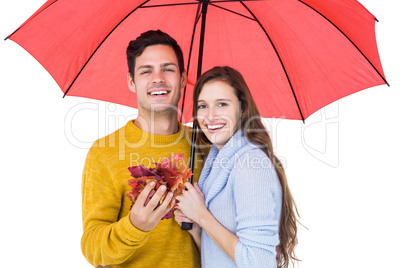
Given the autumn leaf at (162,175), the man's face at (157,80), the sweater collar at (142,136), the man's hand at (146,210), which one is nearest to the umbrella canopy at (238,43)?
the man's face at (157,80)

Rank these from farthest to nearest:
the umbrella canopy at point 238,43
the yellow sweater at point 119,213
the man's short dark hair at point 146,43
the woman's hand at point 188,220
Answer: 1. the man's short dark hair at point 146,43
2. the umbrella canopy at point 238,43
3. the woman's hand at point 188,220
4. the yellow sweater at point 119,213

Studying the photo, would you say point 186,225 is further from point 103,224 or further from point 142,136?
point 142,136

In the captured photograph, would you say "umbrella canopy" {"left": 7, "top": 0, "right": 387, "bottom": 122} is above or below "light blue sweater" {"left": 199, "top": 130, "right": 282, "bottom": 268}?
above

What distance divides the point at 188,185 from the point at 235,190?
30 cm

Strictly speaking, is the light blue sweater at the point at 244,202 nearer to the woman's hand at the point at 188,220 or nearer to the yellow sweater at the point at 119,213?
the woman's hand at the point at 188,220

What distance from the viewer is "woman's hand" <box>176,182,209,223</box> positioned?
222cm

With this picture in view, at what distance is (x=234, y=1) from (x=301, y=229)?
2786 millimetres

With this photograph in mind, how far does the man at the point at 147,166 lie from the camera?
2.09 meters

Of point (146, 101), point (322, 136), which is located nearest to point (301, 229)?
point (322, 136)

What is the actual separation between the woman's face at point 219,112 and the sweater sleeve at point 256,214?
12.5 inches

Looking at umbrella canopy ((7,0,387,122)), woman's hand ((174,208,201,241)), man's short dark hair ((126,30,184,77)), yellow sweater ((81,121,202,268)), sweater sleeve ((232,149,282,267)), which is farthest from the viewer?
man's short dark hair ((126,30,184,77))

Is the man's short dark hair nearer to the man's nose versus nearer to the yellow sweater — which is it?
the man's nose

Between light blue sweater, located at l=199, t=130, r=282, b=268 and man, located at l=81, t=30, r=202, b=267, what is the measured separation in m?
0.29

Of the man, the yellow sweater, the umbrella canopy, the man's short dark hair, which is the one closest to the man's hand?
the man
